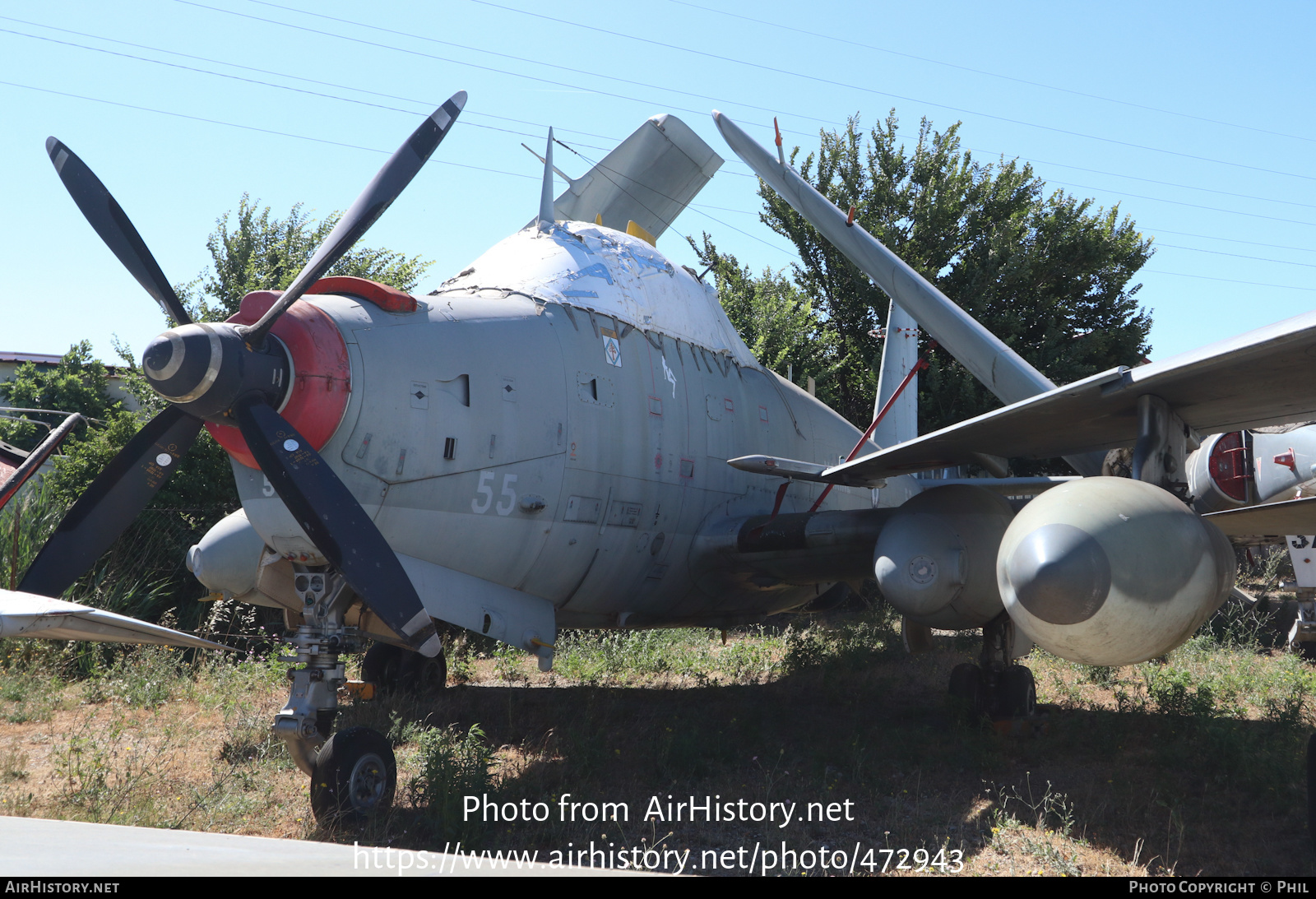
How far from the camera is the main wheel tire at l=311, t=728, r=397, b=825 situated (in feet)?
18.2

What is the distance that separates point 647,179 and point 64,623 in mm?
9978

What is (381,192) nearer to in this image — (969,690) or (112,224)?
(112,224)

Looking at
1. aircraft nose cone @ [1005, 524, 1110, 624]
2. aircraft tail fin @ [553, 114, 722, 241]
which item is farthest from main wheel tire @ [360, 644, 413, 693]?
aircraft nose cone @ [1005, 524, 1110, 624]

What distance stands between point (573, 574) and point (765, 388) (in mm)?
3758

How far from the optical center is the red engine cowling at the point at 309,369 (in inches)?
220

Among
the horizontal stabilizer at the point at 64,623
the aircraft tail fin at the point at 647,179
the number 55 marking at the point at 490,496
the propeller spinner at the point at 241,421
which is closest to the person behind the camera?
the horizontal stabilizer at the point at 64,623

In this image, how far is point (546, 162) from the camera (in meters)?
9.07

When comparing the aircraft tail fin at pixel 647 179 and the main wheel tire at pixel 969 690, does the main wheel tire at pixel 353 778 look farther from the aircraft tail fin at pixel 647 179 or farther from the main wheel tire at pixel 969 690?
the aircraft tail fin at pixel 647 179

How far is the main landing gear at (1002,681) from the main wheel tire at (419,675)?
18.5 ft

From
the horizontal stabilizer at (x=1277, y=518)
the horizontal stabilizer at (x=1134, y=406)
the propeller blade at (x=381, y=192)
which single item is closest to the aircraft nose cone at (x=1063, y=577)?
the horizontal stabilizer at (x=1134, y=406)

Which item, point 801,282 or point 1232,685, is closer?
point 1232,685

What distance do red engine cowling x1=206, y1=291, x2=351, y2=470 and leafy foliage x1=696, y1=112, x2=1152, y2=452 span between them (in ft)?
50.9

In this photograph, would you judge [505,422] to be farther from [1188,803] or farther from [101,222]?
[1188,803]
